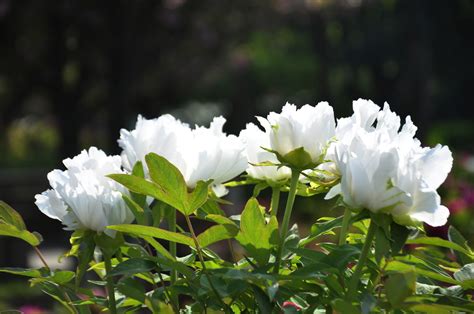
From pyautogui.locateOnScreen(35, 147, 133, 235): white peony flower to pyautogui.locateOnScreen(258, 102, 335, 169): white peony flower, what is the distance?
20cm

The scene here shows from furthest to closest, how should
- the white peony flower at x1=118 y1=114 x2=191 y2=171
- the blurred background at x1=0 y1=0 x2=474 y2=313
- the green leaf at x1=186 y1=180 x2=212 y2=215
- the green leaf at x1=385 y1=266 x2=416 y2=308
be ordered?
the blurred background at x1=0 y1=0 x2=474 y2=313 → the white peony flower at x1=118 y1=114 x2=191 y2=171 → the green leaf at x1=186 y1=180 x2=212 y2=215 → the green leaf at x1=385 y1=266 x2=416 y2=308

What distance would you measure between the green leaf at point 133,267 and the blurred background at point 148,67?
2.03 metres

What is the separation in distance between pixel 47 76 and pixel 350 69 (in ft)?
35.6

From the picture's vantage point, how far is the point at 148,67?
768cm

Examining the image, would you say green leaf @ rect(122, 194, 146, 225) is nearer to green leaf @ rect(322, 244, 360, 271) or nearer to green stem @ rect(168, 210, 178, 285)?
green stem @ rect(168, 210, 178, 285)

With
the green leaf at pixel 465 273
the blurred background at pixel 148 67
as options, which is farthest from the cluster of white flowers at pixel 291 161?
the blurred background at pixel 148 67

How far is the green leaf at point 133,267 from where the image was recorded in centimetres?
98

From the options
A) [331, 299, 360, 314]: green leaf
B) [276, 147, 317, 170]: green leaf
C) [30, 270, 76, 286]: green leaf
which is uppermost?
[276, 147, 317, 170]: green leaf

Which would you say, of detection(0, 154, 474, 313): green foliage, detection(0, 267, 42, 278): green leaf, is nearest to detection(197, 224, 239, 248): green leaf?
detection(0, 154, 474, 313): green foliage

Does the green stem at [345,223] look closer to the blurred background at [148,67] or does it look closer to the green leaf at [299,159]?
the green leaf at [299,159]

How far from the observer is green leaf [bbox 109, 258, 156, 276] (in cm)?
98

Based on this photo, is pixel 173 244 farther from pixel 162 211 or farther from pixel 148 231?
pixel 148 231

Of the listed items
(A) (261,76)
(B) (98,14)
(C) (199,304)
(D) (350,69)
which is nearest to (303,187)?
(C) (199,304)

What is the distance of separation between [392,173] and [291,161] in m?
0.15
